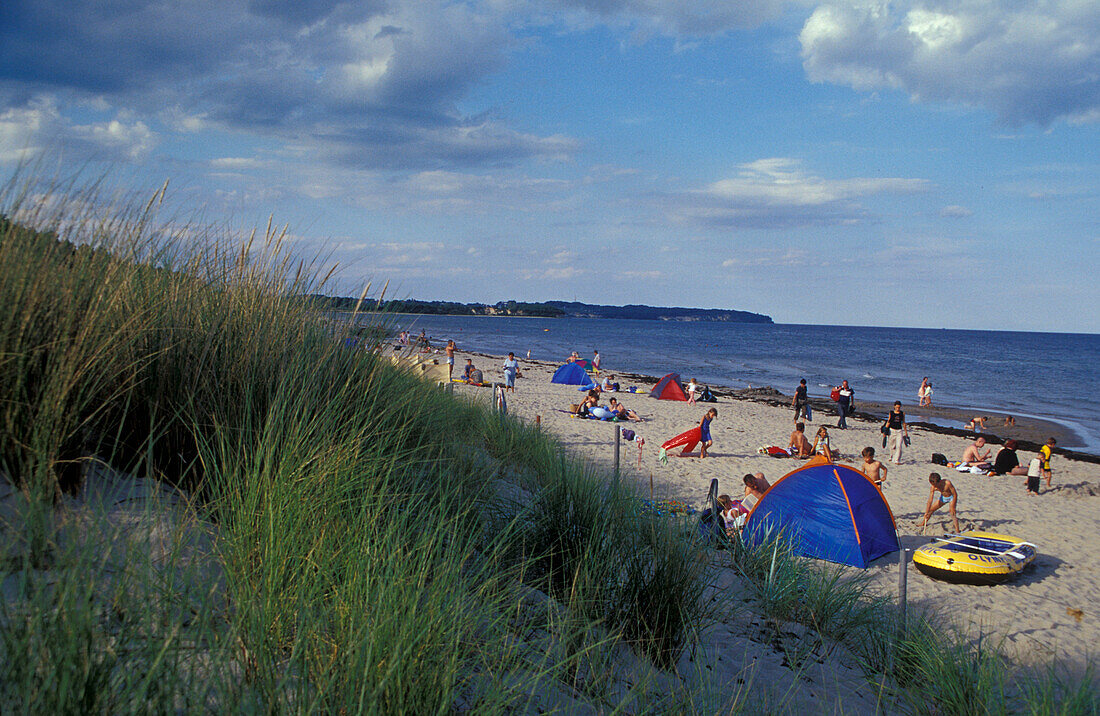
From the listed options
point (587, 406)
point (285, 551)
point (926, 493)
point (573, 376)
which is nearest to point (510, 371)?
point (587, 406)

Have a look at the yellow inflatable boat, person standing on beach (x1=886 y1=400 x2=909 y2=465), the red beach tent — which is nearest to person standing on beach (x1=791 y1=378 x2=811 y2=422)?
person standing on beach (x1=886 y1=400 x2=909 y2=465)

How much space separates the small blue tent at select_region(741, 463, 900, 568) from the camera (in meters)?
8.26

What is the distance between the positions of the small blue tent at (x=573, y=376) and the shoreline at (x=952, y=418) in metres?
5.53

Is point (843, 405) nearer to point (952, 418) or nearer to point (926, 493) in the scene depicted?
point (952, 418)

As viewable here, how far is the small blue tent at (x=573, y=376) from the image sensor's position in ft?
92.1

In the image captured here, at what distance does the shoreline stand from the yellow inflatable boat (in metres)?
12.7

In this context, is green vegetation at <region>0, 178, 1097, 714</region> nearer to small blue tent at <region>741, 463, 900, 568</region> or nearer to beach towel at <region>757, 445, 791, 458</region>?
small blue tent at <region>741, 463, 900, 568</region>

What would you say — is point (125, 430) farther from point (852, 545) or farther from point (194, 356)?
point (852, 545)

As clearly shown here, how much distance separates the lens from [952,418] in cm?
2700

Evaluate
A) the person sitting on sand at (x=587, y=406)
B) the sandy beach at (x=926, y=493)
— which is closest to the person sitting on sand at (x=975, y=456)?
the sandy beach at (x=926, y=493)

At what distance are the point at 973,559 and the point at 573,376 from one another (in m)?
20.8

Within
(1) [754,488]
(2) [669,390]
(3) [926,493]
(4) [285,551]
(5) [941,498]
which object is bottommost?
(3) [926,493]

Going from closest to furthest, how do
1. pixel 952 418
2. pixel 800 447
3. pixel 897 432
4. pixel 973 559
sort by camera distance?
pixel 973 559 → pixel 800 447 → pixel 897 432 → pixel 952 418

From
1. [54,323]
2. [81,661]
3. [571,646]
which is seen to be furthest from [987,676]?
[54,323]
